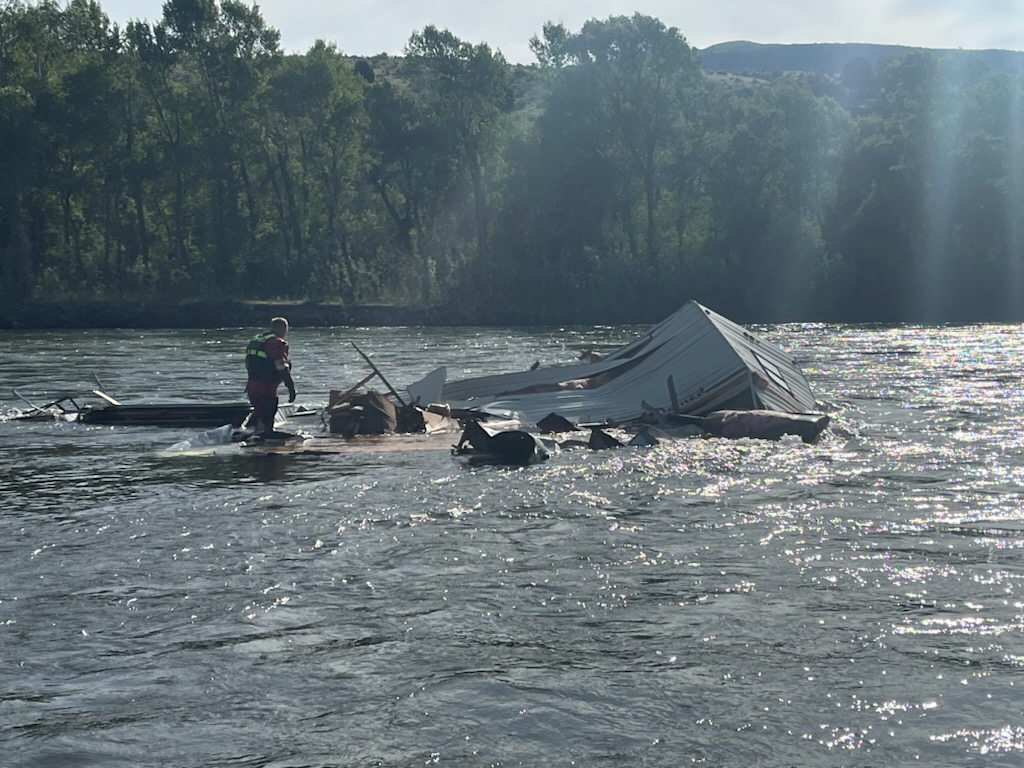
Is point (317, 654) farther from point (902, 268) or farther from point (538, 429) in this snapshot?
point (902, 268)

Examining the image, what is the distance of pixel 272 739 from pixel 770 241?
73.6 metres

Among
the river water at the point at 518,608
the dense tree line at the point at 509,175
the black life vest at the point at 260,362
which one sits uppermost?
the dense tree line at the point at 509,175

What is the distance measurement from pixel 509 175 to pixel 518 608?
251ft

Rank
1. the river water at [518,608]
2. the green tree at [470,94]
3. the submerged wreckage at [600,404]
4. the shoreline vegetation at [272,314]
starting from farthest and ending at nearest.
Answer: the green tree at [470,94] < the shoreline vegetation at [272,314] < the submerged wreckage at [600,404] < the river water at [518,608]

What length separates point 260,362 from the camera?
20.9 metres

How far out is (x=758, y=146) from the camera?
267 ft

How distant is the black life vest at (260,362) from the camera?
2077cm

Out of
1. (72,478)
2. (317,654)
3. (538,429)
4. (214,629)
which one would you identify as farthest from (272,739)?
(538,429)

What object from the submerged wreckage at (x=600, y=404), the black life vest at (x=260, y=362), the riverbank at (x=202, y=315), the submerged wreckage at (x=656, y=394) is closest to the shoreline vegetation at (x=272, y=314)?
the riverbank at (x=202, y=315)

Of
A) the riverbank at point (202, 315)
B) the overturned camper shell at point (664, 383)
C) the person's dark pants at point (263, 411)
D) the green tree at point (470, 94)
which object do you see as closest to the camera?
the person's dark pants at point (263, 411)

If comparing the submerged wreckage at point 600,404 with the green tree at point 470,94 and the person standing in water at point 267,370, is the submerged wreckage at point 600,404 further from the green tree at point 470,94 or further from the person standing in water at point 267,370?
the green tree at point 470,94

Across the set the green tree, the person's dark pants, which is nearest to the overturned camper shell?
the person's dark pants

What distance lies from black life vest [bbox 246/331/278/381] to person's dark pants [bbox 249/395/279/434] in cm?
44

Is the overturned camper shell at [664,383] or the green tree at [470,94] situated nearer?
the overturned camper shell at [664,383]
